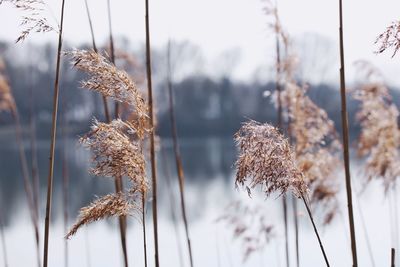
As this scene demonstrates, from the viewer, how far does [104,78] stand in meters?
1.99

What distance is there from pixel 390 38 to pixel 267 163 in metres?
0.55

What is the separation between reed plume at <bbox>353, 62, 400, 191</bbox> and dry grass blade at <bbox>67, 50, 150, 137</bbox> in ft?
8.92

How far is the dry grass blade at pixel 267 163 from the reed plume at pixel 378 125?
259 cm

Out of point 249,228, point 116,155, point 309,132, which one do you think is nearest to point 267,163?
point 116,155

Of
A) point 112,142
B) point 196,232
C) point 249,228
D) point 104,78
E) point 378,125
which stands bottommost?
point 196,232

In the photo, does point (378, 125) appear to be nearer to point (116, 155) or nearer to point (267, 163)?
point (267, 163)

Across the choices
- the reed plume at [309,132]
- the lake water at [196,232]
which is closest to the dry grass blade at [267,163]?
the reed plume at [309,132]

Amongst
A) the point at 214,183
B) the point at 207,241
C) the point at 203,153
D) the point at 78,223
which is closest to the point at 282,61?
the point at 78,223

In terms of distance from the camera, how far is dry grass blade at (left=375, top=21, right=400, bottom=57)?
1749mm

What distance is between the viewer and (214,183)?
15.8m

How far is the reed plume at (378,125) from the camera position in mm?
4348

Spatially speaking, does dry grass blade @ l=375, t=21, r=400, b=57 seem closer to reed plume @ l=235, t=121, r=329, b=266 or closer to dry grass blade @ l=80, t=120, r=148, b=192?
reed plume @ l=235, t=121, r=329, b=266

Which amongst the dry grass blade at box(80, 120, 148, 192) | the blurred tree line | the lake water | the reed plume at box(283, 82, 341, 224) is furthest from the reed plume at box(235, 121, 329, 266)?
the blurred tree line

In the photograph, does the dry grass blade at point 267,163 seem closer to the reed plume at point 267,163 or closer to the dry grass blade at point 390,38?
the reed plume at point 267,163
